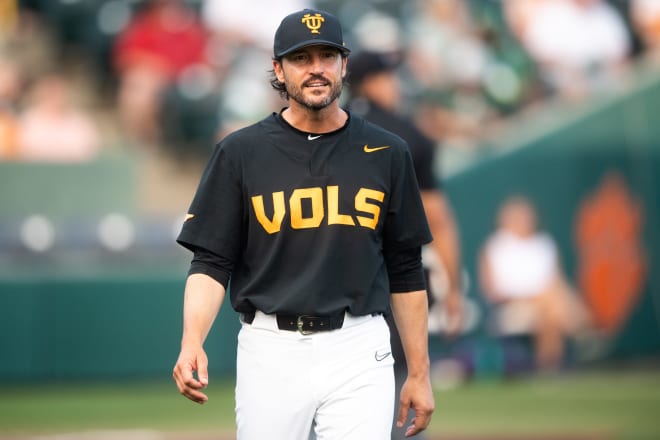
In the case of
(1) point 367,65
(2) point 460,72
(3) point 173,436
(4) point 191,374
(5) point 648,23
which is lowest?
(3) point 173,436

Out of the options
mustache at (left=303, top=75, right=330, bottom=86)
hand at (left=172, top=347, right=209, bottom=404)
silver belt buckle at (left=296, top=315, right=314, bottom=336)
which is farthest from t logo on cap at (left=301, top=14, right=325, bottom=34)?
hand at (left=172, top=347, right=209, bottom=404)

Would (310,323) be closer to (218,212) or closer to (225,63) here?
(218,212)

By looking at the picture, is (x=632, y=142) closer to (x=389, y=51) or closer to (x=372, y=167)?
(x=389, y=51)

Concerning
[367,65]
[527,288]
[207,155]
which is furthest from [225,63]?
[367,65]

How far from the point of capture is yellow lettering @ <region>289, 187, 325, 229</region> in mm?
3854

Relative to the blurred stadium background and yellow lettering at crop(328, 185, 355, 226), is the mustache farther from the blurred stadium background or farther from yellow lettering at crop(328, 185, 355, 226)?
the blurred stadium background

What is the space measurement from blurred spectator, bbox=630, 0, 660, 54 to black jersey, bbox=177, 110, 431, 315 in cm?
1046

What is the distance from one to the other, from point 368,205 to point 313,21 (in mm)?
619

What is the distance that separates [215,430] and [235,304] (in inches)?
183

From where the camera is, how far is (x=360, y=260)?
12.8ft

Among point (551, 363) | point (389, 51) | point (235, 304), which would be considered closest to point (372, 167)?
point (235, 304)

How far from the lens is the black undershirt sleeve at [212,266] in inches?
154

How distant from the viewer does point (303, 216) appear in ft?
12.7

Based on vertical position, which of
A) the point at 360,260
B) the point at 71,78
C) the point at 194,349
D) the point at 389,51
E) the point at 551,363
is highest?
the point at 71,78
